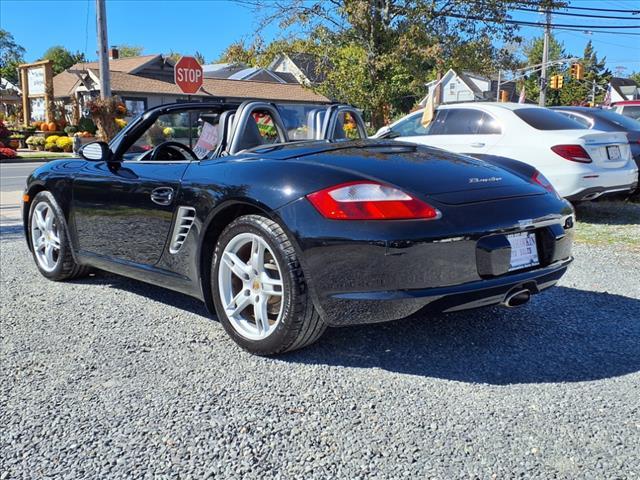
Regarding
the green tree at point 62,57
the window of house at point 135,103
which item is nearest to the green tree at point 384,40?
the window of house at point 135,103

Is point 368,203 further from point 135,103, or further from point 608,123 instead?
point 135,103

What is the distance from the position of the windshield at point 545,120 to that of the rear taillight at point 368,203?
5.45 metres

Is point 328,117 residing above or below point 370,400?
above

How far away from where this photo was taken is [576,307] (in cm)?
414

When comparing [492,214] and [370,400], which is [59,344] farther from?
[492,214]

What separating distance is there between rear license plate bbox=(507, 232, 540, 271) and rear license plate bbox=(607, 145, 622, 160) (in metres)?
5.08

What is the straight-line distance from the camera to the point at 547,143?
7.46 m

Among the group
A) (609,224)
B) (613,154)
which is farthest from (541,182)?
(609,224)

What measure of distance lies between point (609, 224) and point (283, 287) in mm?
6153

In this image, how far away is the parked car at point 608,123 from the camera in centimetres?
859

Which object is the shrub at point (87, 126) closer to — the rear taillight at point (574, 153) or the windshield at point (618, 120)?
the windshield at point (618, 120)

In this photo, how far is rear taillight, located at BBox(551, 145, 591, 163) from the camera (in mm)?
7320

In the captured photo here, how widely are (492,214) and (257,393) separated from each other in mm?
1392

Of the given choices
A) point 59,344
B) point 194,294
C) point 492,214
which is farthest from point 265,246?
point 59,344
